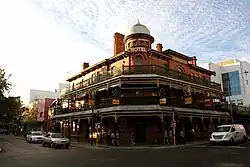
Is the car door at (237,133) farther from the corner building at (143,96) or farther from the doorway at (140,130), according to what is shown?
the doorway at (140,130)

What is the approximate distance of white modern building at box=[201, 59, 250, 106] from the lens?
6538cm

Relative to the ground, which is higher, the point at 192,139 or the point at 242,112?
the point at 242,112

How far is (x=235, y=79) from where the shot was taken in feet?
222

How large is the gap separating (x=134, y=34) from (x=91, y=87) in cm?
910

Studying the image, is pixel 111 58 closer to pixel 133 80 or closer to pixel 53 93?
pixel 133 80

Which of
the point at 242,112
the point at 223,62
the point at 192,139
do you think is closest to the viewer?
the point at 192,139

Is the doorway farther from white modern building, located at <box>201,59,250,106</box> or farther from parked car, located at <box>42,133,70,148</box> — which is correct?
white modern building, located at <box>201,59,250,106</box>

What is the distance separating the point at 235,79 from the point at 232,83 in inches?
49.5

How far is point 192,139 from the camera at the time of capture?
32156 mm

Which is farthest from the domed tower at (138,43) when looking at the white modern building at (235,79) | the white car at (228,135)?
the white modern building at (235,79)

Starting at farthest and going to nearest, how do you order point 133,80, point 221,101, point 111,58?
point 221,101
point 111,58
point 133,80

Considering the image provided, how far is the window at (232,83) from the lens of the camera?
219 ft

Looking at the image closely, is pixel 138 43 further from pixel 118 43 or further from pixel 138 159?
pixel 138 159

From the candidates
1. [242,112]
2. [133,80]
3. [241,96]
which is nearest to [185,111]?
[133,80]
